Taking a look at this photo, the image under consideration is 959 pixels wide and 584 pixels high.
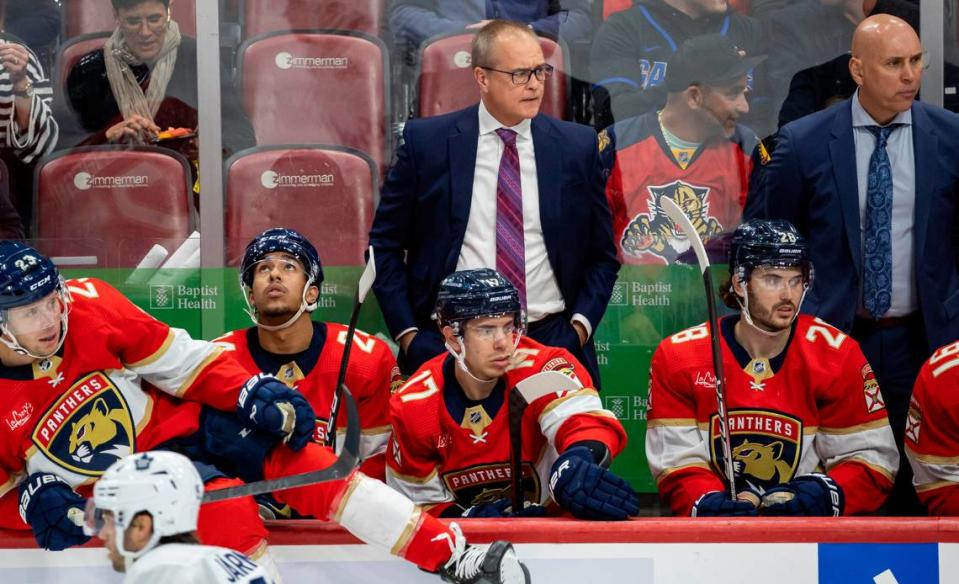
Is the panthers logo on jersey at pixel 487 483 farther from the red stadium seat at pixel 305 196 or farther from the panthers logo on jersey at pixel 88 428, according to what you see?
the red stadium seat at pixel 305 196

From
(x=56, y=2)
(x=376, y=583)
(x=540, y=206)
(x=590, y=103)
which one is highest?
(x=56, y=2)

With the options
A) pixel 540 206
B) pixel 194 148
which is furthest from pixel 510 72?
pixel 194 148

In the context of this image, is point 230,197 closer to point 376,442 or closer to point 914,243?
point 376,442

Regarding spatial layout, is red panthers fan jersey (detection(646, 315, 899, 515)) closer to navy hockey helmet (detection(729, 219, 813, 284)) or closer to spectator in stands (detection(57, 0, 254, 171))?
navy hockey helmet (detection(729, 219, 813, 284))

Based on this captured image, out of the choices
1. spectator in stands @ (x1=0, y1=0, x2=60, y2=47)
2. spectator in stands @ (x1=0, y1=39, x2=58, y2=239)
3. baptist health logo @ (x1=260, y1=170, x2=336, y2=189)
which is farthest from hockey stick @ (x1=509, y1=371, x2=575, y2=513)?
spectator in stands @ (x1=0, y1=0, x2=60, y2=47)

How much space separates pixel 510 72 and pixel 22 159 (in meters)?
1.40

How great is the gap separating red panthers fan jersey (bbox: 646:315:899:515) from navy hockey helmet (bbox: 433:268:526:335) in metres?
0.43

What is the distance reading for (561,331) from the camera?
3.60 meters

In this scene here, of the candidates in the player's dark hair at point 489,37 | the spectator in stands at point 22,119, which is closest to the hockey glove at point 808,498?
the player's dark hair at point 489,37

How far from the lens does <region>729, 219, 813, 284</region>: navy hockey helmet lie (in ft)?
11.0

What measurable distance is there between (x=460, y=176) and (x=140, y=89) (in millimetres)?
983

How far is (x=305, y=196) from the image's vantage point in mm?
3984

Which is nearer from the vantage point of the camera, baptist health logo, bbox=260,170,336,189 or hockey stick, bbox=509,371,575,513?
hockey stick, bbox=509,371,575,513

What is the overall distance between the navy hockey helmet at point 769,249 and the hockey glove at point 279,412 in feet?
3.66
